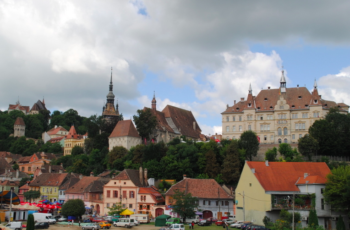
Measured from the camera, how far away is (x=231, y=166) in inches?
2648

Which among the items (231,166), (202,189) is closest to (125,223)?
(202,189)

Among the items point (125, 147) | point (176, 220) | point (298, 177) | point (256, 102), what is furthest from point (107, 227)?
point (256, 102)

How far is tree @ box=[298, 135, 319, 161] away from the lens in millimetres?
70713

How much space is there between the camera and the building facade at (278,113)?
276 ft

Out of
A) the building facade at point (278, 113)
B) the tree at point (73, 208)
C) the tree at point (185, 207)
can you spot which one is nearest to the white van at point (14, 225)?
the tree at point (73, 208)

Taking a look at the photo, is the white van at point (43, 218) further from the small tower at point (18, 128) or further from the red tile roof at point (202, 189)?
the small tower at point (18, 128)

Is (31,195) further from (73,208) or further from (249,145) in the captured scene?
(249,145)

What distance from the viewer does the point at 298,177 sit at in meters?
52.5

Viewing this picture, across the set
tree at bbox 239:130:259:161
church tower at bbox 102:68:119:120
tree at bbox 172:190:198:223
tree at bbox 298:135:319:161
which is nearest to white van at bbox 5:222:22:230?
tree at bbox 172:190:198:223

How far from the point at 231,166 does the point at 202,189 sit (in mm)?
9485

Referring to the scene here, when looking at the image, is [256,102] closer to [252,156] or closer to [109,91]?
[252,156]

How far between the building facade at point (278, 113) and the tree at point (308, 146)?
12.0 m

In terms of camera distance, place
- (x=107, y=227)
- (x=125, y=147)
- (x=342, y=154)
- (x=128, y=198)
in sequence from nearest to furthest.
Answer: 1. (x=107, y=227)
2. (x=128, y=198)
3. (x=342, y=154)
4. (x=125, y=147)

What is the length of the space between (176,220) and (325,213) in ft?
57.3
